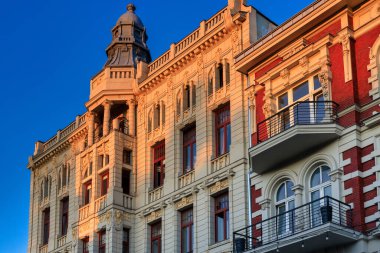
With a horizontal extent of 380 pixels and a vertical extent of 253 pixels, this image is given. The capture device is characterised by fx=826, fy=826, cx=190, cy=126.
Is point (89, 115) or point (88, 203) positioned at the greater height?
point (89, 115)

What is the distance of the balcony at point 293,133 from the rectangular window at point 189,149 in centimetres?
657

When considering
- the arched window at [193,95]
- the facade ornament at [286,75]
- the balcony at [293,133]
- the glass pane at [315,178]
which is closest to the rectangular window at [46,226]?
the arched window at [193,95]

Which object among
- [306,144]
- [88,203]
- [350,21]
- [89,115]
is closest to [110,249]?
[88,203]

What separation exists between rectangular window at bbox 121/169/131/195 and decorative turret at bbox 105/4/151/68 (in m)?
7.03

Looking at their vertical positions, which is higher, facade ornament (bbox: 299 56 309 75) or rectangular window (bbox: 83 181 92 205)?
facade ornament (bbox: 299 56 309 75)

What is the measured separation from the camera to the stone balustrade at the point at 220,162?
1540 inches

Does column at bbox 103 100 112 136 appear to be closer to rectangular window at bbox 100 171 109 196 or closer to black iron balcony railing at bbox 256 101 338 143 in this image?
rectangular window at bbox 100 171 109 196

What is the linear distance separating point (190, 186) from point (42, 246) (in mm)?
15332

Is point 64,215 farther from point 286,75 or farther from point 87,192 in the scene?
point 286,75

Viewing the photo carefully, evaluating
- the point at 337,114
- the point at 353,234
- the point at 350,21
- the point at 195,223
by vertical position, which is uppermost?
the point at 350,21

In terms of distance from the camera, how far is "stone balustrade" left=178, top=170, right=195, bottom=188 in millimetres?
41062

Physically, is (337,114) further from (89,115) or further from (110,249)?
(89,115)

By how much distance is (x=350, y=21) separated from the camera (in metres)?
34.1

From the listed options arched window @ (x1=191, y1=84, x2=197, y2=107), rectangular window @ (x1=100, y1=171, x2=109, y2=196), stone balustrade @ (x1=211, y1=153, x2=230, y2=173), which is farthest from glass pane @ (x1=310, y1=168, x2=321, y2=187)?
rectangular window @ (x1=100, y1=171, x2=109, y2=196)
